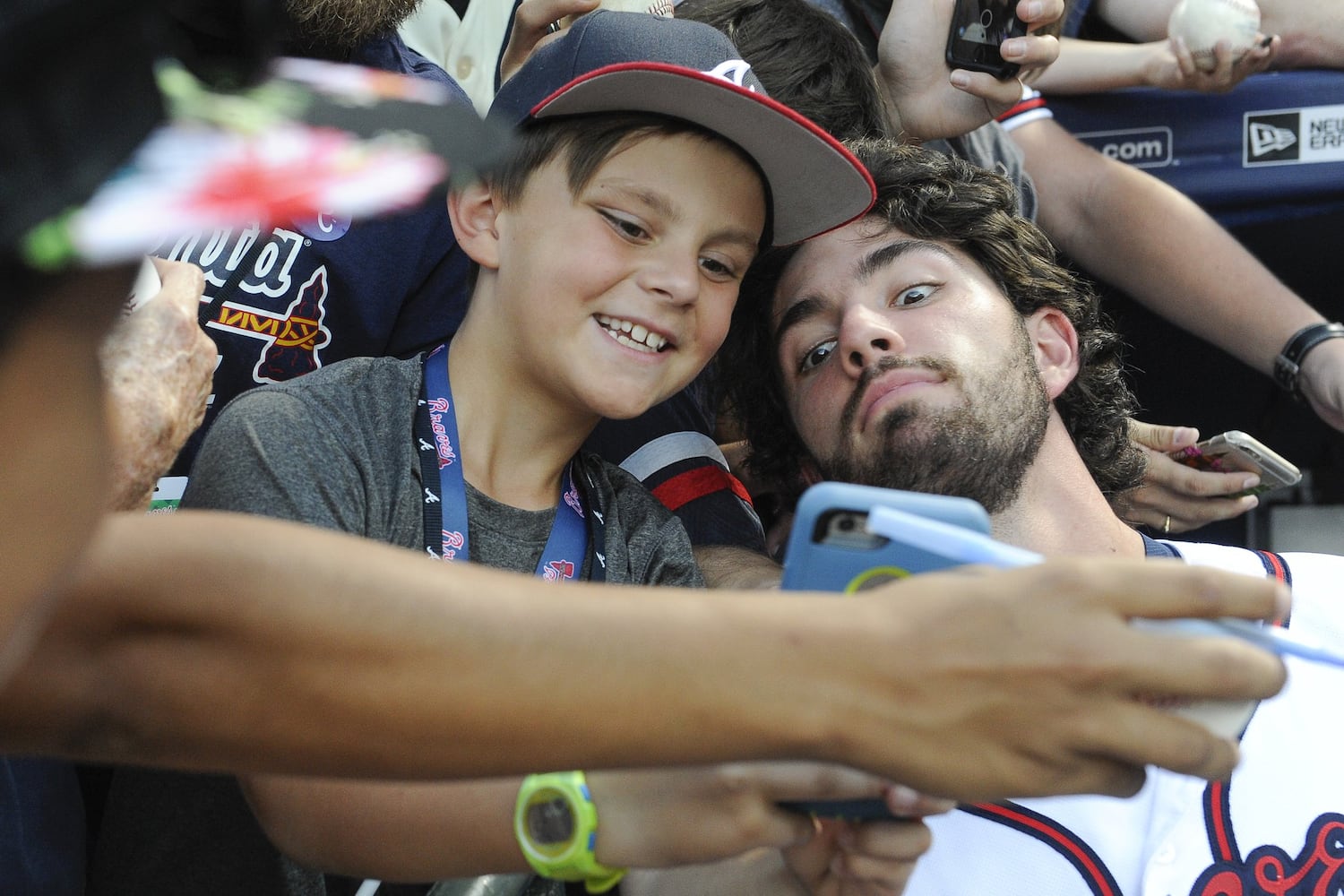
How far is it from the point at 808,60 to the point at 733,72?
693 mm

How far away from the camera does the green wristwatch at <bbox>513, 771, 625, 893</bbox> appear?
36.7 inches

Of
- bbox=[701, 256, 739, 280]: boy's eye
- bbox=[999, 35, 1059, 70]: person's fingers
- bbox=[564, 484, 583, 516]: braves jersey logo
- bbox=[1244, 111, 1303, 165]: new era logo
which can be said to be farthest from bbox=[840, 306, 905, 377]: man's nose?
bbox=[1244, 111, 1303, 165]: new era logo

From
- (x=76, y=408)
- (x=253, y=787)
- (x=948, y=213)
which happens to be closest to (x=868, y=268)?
(x=948, y=213)

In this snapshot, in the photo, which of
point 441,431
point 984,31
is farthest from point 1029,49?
point 441,431

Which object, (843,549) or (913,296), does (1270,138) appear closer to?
(913,296)

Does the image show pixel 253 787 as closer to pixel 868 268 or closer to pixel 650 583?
pixel 650 583

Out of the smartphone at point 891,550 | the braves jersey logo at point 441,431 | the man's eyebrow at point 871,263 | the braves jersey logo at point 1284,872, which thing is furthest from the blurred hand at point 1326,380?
the smartphone at point 891,550

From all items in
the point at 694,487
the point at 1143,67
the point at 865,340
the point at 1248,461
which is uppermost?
the point at 1143,67

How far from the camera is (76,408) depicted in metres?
0.52

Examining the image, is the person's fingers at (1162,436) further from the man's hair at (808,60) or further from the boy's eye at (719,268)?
the boy's eye at (719,268)

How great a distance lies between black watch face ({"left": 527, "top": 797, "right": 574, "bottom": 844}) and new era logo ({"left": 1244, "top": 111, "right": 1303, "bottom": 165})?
2.55 m

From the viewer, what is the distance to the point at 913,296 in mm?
2068

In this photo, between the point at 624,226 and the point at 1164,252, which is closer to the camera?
the point at 624,226

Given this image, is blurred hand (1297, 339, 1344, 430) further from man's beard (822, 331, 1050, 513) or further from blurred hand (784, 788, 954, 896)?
blurred hand (784, 788, 954, 896)
